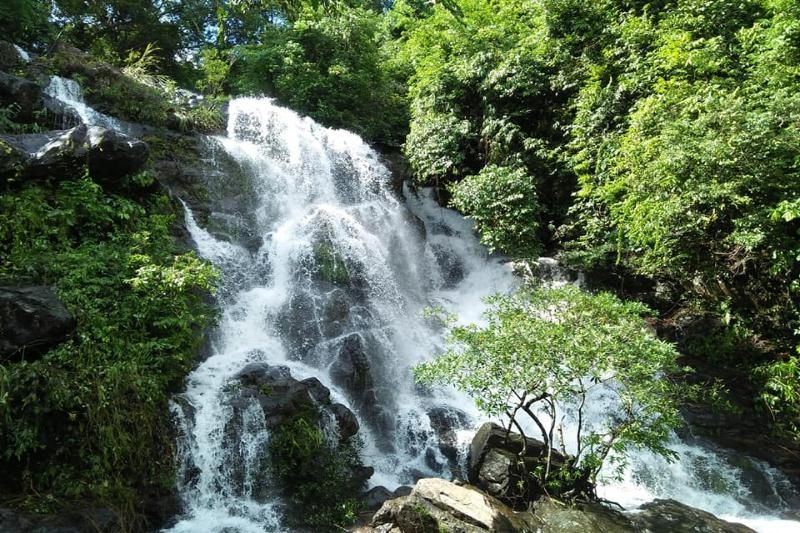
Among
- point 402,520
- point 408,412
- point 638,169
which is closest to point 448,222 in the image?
point 638,169

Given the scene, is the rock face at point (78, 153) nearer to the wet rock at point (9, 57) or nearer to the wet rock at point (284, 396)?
the wet rock at point (284, 396)

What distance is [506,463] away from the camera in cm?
649

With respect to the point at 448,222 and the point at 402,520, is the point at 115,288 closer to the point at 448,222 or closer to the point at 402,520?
the point at 402,520

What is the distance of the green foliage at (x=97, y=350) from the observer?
494 cm

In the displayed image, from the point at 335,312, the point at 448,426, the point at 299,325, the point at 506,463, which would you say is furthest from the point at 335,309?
the point at 506,463

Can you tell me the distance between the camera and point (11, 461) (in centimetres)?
493

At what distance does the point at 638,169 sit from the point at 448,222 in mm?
6374

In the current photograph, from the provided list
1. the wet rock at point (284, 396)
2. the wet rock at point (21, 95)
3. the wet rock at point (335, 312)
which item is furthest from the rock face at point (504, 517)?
the wet rock at point (21, 95)

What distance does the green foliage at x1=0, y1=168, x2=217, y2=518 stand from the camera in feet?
16.2

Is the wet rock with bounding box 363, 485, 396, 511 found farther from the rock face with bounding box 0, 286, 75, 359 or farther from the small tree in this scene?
the rock face with bounding box 0, 286, 75, 359

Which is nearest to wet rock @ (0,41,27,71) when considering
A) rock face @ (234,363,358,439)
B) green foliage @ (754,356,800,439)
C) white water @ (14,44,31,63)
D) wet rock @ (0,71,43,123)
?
white water @ (14,44,31,63)

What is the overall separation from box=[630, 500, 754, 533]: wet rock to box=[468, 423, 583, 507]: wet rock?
933mm

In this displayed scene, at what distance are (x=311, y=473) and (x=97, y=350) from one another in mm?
3014

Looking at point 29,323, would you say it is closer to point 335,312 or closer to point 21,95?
point 335,312
